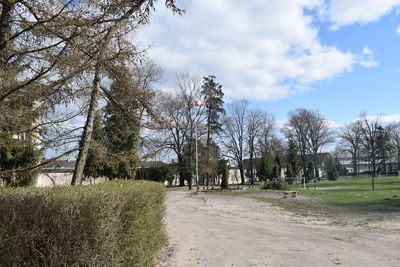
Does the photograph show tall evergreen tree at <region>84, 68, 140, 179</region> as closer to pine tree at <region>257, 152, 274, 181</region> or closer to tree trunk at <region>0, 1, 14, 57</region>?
tree trunk at <region>0, 1, 14, 57</region>

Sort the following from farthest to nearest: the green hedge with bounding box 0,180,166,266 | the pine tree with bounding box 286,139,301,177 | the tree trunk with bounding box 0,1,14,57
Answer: the pine tree with bounding box 286,139,301,177, the tree trunk with bounding box 0,1,14,57, the green hedge with bounding box 0,180,166,266

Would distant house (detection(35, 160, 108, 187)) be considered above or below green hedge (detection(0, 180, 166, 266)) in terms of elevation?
above

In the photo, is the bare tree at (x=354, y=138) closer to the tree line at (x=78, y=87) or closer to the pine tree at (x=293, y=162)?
the pine tree at (x=293, y=162)

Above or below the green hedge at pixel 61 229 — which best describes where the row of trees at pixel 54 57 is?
above

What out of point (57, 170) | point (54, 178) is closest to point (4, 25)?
point (57, 170)

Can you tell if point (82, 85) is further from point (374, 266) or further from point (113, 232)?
point (374, 266)

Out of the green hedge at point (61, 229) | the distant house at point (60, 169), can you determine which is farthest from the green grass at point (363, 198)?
the green hedge at point (61, 229)

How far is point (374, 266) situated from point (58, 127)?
6.73 metres

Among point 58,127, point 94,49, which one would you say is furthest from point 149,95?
point 94,49

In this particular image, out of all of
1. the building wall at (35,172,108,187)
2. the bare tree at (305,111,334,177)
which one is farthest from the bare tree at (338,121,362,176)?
the building wall at (35,172,108,187)

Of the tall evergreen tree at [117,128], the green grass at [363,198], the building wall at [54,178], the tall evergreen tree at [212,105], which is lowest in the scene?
the green grass at [363,198]

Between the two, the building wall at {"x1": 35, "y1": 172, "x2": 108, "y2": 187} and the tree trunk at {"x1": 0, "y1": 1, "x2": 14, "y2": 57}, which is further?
the building wall at {"x1": 35, "y1": 172, "x2": 108, "y2": 187}

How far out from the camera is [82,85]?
18.2ft

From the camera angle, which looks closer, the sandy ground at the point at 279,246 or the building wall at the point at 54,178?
the sandy ground at the point at 279,246
